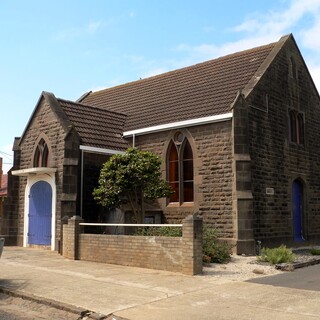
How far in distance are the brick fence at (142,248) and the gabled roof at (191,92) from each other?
6.97m

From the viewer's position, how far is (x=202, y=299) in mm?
8703

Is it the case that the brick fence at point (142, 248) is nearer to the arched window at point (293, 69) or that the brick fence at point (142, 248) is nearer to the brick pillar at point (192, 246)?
the brick pillar at point (192, 246)

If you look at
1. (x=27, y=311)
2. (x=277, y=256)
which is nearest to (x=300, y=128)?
(x=277, y=256)

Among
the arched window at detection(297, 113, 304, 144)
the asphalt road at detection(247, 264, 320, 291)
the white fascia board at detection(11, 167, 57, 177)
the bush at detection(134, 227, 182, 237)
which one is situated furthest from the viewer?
the arched window at detection(297, 113, 304, 144)

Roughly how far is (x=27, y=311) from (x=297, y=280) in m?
6.51

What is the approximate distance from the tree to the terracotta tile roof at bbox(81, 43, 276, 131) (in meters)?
3.58

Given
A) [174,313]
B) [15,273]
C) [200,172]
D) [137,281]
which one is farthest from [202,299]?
[200,172]

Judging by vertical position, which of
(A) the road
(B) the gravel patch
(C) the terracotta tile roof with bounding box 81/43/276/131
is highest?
(C) the terracotta tile roof with bounding box 81/43/276/131

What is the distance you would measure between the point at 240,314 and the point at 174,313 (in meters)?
1.14

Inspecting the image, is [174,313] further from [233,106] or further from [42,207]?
[42,207]

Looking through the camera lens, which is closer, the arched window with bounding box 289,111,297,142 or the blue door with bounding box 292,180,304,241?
the blue door with bounding box 292,180,304,241

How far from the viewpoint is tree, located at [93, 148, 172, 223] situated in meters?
16.0

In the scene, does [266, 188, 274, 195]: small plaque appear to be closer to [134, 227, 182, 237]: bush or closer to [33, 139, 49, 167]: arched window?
[134, 227, 182, 237]: bush

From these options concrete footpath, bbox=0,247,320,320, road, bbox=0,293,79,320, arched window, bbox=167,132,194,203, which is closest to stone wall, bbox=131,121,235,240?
arched window, bbox=167,132,194,203
